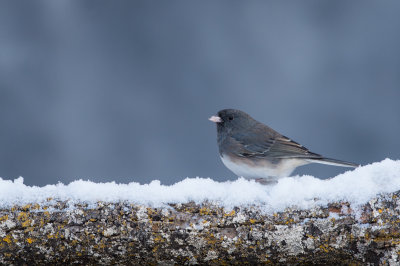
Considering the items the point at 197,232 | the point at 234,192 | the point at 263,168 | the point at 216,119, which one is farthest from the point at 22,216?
the point at 216,119

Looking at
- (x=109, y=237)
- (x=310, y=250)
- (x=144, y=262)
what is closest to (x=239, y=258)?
(x=310, y=250)

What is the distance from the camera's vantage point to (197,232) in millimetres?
1539

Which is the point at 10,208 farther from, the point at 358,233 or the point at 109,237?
the point at 358,233

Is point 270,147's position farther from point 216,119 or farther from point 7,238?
point 7,238

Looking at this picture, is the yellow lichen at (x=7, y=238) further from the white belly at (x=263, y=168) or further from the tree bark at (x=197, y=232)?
the white belly at (x=263, y=168)

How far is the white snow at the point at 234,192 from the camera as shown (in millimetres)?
1553

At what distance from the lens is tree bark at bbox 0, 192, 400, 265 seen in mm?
1508

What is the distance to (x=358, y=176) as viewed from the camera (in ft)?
5.27

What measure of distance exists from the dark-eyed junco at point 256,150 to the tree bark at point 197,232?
37.0 inches

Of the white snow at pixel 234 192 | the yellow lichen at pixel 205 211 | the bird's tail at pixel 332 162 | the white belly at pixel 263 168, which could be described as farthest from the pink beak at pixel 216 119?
the yellow lichen at pixel 205 211

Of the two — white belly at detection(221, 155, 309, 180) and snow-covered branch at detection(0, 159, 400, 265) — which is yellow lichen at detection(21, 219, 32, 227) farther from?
white belly at detection(221, 155, 309, 180)

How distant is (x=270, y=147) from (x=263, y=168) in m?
0.24

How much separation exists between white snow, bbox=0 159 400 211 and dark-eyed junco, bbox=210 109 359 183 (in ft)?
2.75

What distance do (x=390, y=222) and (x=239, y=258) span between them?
1.84 feet
